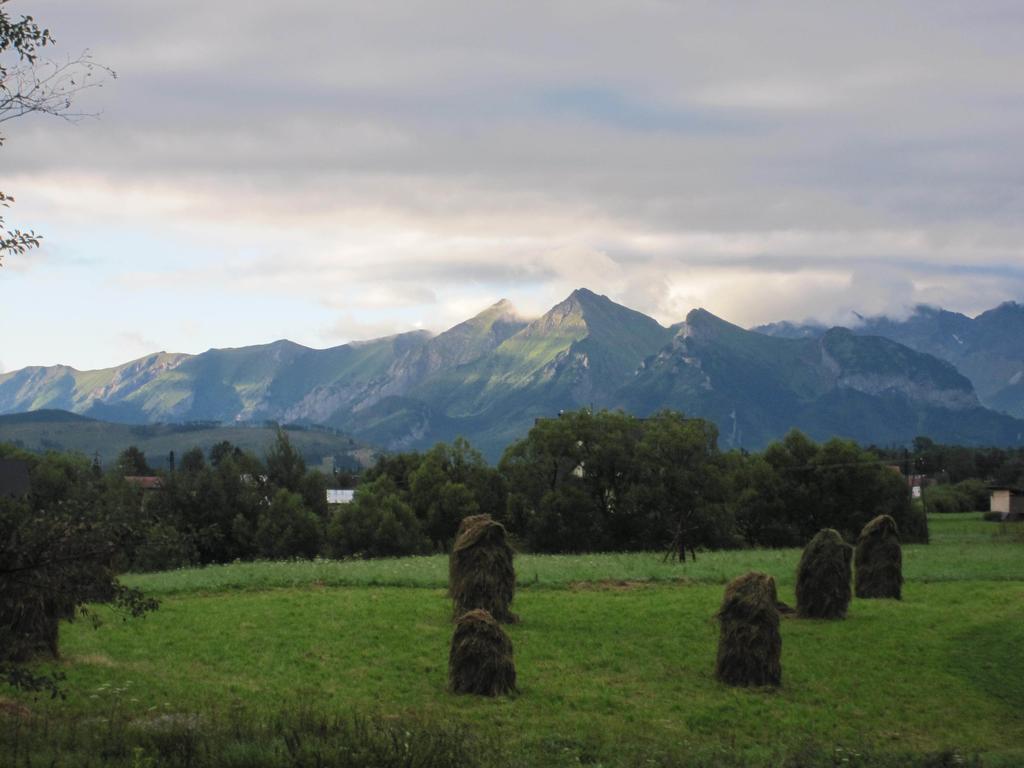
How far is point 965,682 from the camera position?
26297mm

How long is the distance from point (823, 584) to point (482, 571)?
10551mm

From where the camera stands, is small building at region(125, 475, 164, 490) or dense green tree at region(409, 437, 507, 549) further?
small building at region(125, 475, 164, 490)

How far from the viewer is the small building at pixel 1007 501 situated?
378ft

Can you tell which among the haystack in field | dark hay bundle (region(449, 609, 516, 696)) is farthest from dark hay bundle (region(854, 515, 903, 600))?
the haystack in field

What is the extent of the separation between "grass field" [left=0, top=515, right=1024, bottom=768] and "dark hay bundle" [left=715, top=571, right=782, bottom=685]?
50 cm

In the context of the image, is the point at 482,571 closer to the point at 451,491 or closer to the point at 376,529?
the point at 376,529

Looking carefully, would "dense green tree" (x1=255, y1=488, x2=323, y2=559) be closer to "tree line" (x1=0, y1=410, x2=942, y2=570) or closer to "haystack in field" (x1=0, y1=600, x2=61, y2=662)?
"tree line" (x1=0, y1=410, x2=942, y2=570)

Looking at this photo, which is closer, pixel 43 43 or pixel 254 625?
pixel 43 43

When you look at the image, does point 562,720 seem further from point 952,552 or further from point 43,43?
point 952,552

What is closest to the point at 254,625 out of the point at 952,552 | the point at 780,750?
the point at 780,750

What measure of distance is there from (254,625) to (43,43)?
722 inches

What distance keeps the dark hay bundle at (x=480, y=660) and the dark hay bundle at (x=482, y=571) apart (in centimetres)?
637

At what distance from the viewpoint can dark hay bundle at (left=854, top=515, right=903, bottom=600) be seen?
3781cm

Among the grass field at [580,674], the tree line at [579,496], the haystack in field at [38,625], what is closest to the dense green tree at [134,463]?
the tree line at [579,496]
